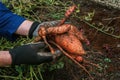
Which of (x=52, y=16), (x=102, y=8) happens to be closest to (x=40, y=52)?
(x=52, y=16)

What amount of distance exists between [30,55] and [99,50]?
0.81 m

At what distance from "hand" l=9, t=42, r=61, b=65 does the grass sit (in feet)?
0.54

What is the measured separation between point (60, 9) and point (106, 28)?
0.52m

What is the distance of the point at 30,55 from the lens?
231cm

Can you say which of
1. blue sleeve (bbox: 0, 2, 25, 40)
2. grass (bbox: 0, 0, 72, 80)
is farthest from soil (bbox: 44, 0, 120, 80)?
blue sleeve (bbox: 0, 2, 25, 40)

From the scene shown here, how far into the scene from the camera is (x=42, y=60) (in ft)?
7.63

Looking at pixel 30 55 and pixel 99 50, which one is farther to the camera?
pixel 99 50

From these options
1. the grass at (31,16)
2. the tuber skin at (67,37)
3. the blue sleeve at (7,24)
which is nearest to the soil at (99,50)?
the grass at (31,16)

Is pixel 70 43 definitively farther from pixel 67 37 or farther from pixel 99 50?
pixel 99 50

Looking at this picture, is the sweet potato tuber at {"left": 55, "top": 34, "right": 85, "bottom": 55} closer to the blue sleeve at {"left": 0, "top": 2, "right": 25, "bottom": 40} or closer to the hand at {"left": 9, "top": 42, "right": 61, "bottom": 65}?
the hand at {"left": 9, "top": 42, "right": 61, "bottom": 65}

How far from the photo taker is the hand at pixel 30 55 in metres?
2.31

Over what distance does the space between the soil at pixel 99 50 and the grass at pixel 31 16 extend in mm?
132

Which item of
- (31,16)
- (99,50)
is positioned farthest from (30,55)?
(31,16)

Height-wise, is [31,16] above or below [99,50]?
above
